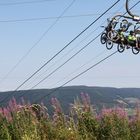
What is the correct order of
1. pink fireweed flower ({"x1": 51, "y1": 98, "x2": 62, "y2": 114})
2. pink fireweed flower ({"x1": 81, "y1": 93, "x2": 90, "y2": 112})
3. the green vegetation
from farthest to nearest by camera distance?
pink fireweed flower ({"x1": 81, "y1": 93, "x2": 90, "y2": 112}) < pink fireweed flower ({"x1": 51, "y1": 98, "x2": 62, "y2": 114}) < the green vegetation

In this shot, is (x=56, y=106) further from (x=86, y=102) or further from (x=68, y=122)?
(x=86, y=102)

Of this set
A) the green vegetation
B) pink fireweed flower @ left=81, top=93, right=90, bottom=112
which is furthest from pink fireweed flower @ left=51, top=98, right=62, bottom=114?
pink fireweed flower @ left=81, top=93, right=90, bottom=112

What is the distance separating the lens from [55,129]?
73.9 feet

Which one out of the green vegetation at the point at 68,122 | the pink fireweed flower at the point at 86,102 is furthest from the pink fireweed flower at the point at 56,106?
the pink fireweed flower at the point at 86,102

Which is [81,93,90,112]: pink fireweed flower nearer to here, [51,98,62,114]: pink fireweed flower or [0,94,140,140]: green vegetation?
[0,94,140,140]: green vegetation

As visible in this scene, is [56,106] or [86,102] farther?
[86,102]

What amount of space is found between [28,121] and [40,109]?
0.93 meters

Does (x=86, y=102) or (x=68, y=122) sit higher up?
(x=86, y=102)

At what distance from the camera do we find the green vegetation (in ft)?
75.0

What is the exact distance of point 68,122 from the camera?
23.2 m

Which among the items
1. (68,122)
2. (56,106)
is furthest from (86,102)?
(56,106)

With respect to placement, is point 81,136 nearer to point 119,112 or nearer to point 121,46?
point 119,112

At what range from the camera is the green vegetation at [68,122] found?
22875 mm

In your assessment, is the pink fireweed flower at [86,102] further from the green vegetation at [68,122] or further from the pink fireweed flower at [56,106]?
the pink fireweed flower at [56,106]
